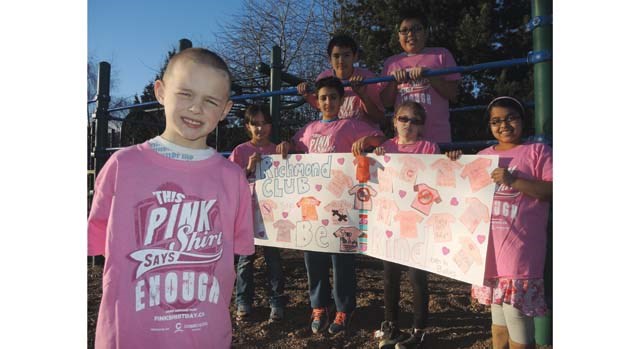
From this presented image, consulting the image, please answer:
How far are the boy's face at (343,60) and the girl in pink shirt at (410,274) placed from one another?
23.8 inches

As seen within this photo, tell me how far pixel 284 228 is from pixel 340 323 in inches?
23.4

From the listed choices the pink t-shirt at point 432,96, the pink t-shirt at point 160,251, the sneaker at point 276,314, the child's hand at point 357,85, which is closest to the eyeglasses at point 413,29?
the pink t-shirt at point 432,96

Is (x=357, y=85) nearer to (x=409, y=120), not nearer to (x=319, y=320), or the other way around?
(x=409, y=120)

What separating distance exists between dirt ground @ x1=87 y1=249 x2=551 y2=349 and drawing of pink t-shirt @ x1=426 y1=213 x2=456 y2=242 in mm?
755

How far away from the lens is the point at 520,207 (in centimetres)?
172

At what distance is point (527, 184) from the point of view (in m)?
1.63

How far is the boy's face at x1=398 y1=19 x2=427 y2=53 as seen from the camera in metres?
2.52

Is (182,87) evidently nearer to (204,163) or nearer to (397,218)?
(204,163)

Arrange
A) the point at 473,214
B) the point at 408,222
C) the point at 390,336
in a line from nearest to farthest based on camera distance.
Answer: the point at 473,214, the point at 408,222, the point at 390,336

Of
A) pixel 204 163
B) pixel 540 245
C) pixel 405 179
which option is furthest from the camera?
pixel 405 179

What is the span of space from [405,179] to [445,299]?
155 cm

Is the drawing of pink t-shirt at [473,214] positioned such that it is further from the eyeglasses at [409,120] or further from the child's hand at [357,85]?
the child's hand at [357,85]

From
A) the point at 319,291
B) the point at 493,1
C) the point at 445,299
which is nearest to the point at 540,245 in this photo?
the point at 319,291

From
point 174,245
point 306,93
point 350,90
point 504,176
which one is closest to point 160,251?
point 174,245
